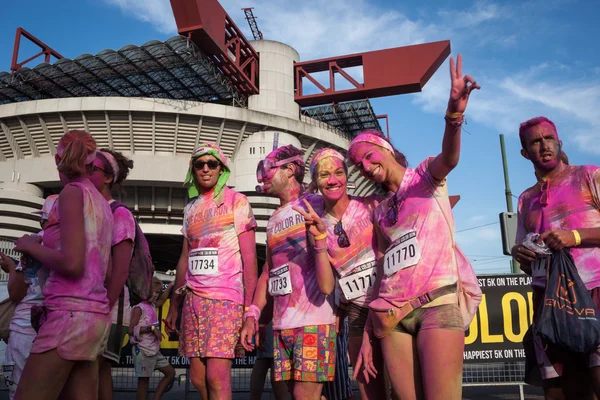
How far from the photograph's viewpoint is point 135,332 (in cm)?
661

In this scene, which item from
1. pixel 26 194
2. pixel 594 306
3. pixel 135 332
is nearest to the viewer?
pixel 594 306

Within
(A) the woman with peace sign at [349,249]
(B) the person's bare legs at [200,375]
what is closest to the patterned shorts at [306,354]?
(A) the woman with peace sign at [349,249]

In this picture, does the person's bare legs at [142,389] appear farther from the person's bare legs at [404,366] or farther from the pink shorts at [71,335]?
the person's bare legs at [404,366]

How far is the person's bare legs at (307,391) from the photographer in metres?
3.04

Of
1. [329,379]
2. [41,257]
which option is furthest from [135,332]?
[41,257]

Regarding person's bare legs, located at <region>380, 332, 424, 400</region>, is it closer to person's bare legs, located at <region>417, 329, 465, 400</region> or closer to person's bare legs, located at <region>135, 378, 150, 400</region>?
person's bare legs, located at <region>417, 329, 465, 400</region>

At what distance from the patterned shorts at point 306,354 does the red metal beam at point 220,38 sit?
2723 centimetres

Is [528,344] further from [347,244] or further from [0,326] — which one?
[0,326]

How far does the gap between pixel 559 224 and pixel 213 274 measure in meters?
2.21

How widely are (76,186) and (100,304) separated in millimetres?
573

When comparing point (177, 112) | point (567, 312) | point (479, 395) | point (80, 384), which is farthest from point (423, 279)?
point (177, 112)

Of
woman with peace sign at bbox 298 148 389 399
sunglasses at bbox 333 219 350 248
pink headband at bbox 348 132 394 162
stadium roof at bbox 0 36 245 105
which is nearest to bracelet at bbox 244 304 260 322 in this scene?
woman with peace sign at bbox 298 148 389 399

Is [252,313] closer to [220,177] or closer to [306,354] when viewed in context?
[306,354]

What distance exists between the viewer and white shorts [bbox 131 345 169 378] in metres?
6.67
